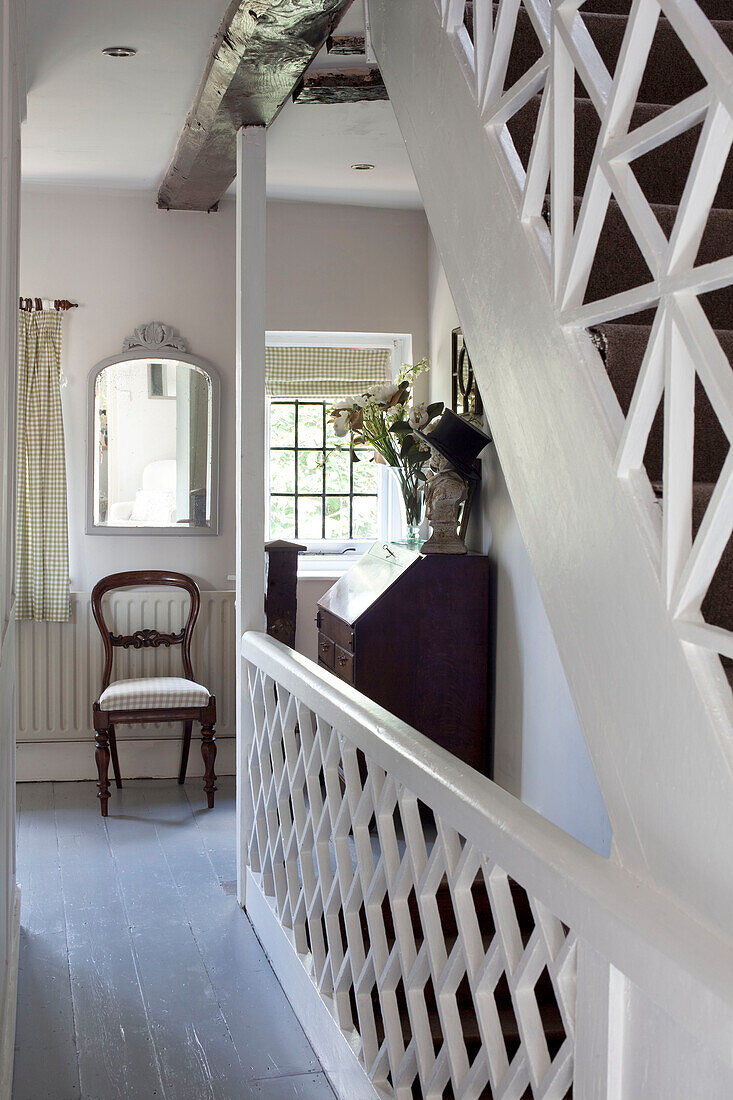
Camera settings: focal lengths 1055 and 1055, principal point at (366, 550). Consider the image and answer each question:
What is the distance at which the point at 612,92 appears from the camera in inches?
43.1

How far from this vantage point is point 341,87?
348 centimetres

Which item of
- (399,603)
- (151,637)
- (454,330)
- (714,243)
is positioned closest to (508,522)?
(399,603)

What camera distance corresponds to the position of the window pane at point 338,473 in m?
5.51

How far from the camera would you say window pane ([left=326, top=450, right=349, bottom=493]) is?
551cm

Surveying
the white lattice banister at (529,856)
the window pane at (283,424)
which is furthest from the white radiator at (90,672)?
the white lattice banister at (529,856)

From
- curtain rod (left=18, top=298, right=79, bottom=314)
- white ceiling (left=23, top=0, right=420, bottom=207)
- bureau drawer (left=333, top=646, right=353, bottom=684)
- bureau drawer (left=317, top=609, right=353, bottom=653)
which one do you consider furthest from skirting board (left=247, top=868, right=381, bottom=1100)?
curtain rod (left=18, top=298, right=79, bottom=314)

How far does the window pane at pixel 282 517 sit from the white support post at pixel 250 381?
1910 millimetres

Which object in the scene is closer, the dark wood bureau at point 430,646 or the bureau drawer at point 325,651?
the dark wood bureau at point 430,646

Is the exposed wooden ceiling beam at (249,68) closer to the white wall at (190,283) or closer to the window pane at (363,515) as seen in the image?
the white wall at (190,283)

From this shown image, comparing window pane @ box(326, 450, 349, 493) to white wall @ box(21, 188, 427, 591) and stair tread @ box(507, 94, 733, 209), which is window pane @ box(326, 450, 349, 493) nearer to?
white wall @ box(21, 188, 427, 591)

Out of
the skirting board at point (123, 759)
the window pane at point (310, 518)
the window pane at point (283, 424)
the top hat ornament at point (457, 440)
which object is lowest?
the skirting board at point (123, 759)

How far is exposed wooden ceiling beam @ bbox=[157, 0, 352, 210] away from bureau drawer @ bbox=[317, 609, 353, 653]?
1.89 m

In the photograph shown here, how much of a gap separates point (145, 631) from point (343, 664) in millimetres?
1223

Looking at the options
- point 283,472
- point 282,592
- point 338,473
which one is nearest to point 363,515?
point 338,473
